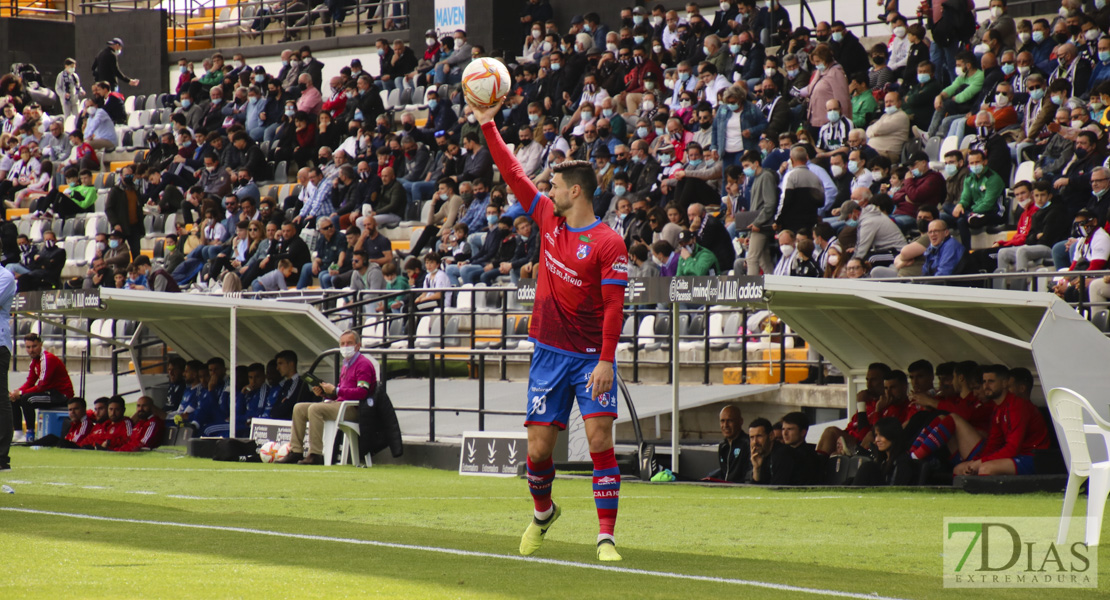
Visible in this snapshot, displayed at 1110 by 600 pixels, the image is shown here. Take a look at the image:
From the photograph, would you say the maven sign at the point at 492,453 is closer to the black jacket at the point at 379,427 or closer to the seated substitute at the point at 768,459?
the black jacket at the point at 379,427

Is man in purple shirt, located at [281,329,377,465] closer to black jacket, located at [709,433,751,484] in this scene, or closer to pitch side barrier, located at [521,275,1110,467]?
pitch side barrier, located at [521,275,1110,467]

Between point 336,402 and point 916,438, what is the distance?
6.68m

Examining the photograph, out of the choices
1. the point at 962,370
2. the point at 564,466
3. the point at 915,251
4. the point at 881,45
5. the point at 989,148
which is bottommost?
the point at 564,466

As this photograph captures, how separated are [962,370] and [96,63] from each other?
2811 cm

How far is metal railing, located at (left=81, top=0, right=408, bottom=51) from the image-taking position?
32594 mm

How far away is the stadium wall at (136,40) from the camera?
3538 centimetres

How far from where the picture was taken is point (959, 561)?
6.99 meters

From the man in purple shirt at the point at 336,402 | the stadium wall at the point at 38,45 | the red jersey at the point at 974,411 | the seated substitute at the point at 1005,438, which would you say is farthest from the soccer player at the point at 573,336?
the stadium wall at the point at 38,45

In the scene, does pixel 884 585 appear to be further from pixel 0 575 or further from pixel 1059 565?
pixel 0 575

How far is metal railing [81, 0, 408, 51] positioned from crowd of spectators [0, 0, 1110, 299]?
2.83 metres

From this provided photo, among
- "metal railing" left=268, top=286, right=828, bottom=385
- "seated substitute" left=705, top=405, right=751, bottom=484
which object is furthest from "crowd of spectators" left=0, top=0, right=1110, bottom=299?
"seated substitute" left=705, top=405, right=751, bottom=484

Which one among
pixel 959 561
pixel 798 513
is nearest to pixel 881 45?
pixel 798 513

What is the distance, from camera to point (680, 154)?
20.0 metres

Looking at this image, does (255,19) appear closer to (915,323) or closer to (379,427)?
(379,427)
